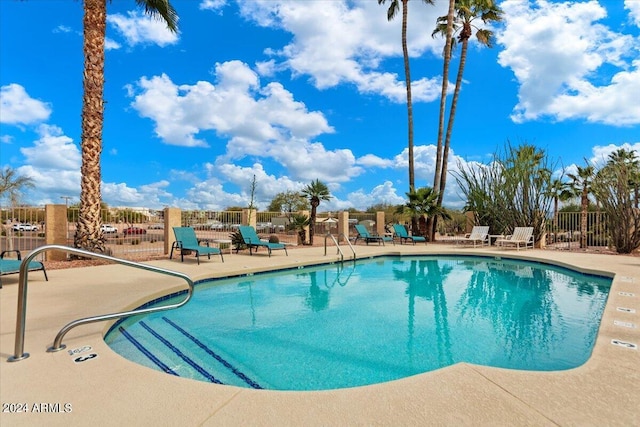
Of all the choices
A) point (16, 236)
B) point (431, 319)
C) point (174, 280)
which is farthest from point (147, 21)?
point (431, 319)

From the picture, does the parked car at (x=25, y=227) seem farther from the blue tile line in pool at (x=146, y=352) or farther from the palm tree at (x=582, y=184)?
the palm tree at (x=582, y=184)

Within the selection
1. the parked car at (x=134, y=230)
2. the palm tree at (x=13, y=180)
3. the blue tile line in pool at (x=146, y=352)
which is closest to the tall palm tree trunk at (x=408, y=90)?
the parked car at (x=134, y=230)

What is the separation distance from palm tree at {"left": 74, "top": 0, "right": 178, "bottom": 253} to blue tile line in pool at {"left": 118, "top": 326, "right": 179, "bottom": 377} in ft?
20.0

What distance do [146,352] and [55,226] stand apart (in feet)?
28.2

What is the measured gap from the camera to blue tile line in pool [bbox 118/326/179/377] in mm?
3462

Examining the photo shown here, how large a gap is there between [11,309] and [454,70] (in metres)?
23.4

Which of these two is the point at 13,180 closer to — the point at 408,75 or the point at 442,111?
the point at 408,75

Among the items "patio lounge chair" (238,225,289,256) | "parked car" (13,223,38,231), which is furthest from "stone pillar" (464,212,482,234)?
"parked car" (13,223,38,231)

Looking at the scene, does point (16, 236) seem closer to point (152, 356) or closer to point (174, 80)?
point (152, 356)

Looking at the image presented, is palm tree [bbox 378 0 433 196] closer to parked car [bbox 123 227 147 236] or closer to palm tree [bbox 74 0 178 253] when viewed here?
parked car [bbox 123 227 147 236]

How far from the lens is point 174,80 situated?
19344mm

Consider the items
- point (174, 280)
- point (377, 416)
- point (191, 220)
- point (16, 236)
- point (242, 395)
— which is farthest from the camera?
point (191, 220)

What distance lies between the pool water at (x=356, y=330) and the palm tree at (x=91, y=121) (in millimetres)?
4327

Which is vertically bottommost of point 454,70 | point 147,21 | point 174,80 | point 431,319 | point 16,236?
point 431,319
